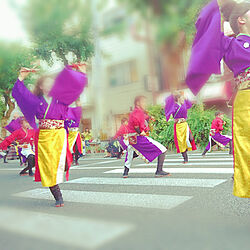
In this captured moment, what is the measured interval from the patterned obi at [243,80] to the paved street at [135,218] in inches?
38.8

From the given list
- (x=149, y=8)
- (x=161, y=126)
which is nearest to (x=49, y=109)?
(x=149, y=8)

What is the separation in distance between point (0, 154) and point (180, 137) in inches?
294

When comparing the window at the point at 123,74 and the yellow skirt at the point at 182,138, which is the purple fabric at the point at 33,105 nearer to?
the window at the point at 123,74

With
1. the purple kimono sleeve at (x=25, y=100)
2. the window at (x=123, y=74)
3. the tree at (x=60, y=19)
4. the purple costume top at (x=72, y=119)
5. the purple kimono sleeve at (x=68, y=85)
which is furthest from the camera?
the purple costume top at (x=72, y=119)

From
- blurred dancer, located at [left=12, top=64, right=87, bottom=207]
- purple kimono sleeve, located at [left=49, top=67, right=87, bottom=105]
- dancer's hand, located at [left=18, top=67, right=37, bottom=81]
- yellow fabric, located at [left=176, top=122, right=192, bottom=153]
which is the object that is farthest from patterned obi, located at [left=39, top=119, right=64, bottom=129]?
yellow fabric, located at [left=176, top=122, right=192, bottom=153]

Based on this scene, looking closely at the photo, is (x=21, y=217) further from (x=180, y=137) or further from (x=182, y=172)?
(x=180, y=137)

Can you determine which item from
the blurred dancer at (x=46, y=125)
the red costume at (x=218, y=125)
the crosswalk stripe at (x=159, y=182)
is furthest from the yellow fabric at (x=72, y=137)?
the blurred dancer at (x=46, y=125)

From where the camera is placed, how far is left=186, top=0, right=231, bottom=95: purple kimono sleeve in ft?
6.55

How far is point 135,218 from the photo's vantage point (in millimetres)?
2535

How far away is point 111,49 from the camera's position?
1417 mm

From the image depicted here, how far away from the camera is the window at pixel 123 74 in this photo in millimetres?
1263

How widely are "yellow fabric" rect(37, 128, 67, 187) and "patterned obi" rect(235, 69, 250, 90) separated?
201 cm

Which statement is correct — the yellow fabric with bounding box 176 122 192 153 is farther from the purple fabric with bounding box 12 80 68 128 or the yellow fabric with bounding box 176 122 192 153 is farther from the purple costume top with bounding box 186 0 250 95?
the purple costume top with bounding box 186 0 250 95

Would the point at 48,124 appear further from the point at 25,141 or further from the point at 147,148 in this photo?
the point at 25,141
